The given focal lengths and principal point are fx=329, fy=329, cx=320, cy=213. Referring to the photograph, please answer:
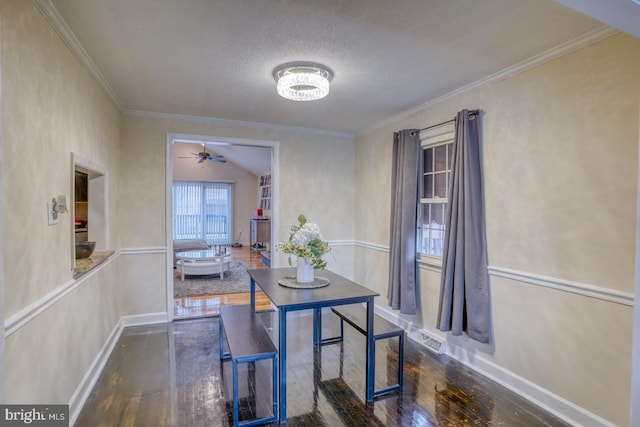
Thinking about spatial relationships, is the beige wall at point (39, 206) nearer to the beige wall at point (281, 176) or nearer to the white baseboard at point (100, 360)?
the white baseboard at point (100, 360)

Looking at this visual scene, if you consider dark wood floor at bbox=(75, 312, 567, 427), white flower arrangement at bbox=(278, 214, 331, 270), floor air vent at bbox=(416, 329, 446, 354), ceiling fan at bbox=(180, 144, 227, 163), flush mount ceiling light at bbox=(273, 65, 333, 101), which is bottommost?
dark wood floor at bbox=(75, 312, 567, 427)

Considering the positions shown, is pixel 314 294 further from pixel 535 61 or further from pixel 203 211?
pixel 203 211

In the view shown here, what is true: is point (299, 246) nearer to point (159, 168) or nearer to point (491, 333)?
point (491, 333)

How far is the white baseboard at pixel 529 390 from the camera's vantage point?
6.81 feet

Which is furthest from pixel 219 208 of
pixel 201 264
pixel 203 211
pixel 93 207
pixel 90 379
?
pixel 90 379

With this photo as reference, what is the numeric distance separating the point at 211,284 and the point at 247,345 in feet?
Result: 12.5

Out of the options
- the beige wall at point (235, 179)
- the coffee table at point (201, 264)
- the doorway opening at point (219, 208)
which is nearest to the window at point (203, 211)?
the doorway opening at point (219, 208)

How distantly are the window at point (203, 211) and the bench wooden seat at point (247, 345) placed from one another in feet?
27.3

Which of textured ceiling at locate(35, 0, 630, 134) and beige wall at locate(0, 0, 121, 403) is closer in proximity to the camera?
beige wall at locate(0, 0, 121, 403)

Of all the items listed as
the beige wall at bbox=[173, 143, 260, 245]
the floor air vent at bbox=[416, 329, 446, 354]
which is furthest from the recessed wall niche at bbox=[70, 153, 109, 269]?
the beige wall at bbox=[173, 143, 260, 245]

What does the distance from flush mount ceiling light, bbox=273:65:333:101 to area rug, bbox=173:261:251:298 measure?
370cm

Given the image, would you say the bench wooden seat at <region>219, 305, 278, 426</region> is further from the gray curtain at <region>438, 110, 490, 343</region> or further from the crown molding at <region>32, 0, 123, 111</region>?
the crown molding at <region>32, 0, 123, 111</region>

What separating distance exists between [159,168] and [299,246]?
232cm

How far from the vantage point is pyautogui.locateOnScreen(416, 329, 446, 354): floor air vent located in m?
3.14
